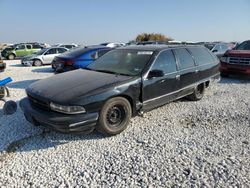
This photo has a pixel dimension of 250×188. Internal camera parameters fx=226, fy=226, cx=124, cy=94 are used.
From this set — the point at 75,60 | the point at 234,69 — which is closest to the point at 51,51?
the point at 75,60

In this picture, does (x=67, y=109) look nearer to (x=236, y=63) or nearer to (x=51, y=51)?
(x=236, y=63)

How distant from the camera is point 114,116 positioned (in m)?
3.93

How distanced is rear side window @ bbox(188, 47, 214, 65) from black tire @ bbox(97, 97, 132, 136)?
2.65 metres

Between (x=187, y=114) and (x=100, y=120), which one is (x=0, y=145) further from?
(x=187, y=114)

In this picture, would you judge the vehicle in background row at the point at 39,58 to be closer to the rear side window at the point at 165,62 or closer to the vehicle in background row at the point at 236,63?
the vehicle in background row at the point at 236,63

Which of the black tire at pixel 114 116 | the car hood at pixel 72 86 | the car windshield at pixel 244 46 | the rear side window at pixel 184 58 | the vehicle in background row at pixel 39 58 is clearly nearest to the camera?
the car hood at pixel 72 86

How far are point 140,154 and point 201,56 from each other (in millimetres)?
3689

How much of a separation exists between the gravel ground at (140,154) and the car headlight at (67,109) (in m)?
0.61

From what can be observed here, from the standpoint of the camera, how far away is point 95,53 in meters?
9.05

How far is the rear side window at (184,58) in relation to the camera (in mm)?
5117

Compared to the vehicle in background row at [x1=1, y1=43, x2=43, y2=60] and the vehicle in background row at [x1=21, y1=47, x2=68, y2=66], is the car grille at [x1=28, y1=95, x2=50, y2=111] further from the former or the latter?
the vehicle in background row at [x1=1, y1=43, x2=43, y2=60]

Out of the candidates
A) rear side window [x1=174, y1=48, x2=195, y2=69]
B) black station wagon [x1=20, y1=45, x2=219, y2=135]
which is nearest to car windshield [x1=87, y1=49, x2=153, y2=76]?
black station wagon [x1=20, y1=45, x2=219, y2=135]

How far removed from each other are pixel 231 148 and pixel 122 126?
180 cm

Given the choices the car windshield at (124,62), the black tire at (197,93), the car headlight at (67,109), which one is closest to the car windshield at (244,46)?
the black tire at (197,93)
